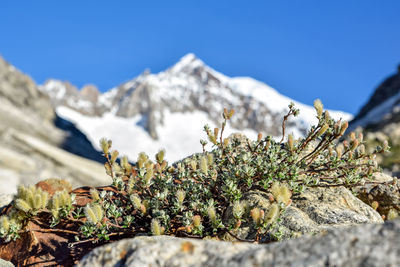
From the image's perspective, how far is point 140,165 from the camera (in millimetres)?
4695

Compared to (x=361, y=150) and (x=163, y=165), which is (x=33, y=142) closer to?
(x=163, y=165)

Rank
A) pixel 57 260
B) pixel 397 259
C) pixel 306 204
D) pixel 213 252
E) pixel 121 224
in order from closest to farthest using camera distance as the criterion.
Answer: pixel 397 259 < pixel 213 252 < pixel 57 260 < pixel 121 224 < pixel 306 204

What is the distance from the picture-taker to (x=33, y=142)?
196 ft

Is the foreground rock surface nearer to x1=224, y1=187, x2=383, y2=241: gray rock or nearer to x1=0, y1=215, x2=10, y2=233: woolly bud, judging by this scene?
x1=224, y1=187, x2=383, y2=241: gray rock

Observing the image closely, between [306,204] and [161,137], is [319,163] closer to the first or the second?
[306,204]

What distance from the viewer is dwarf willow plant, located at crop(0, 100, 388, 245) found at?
412 centimetres

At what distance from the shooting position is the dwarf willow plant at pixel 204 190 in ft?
13.5

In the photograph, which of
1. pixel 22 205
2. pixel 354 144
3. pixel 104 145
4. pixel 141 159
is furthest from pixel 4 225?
pixel 354 144

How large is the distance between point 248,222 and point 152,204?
1235 millimetres

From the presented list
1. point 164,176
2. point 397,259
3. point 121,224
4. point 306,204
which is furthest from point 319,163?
point 397,259

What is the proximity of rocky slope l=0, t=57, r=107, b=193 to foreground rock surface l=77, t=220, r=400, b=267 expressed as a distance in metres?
42.3

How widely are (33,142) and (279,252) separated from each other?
6422 centimetres

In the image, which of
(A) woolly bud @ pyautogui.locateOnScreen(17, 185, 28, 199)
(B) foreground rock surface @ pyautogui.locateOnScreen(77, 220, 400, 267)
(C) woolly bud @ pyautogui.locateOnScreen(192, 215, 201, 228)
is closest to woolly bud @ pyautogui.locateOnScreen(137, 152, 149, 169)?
(C) woolly bud @ pyautogui.locateOnScreen(192, 215, 201, 228)

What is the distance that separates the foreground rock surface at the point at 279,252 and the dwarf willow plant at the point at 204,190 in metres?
1.20
